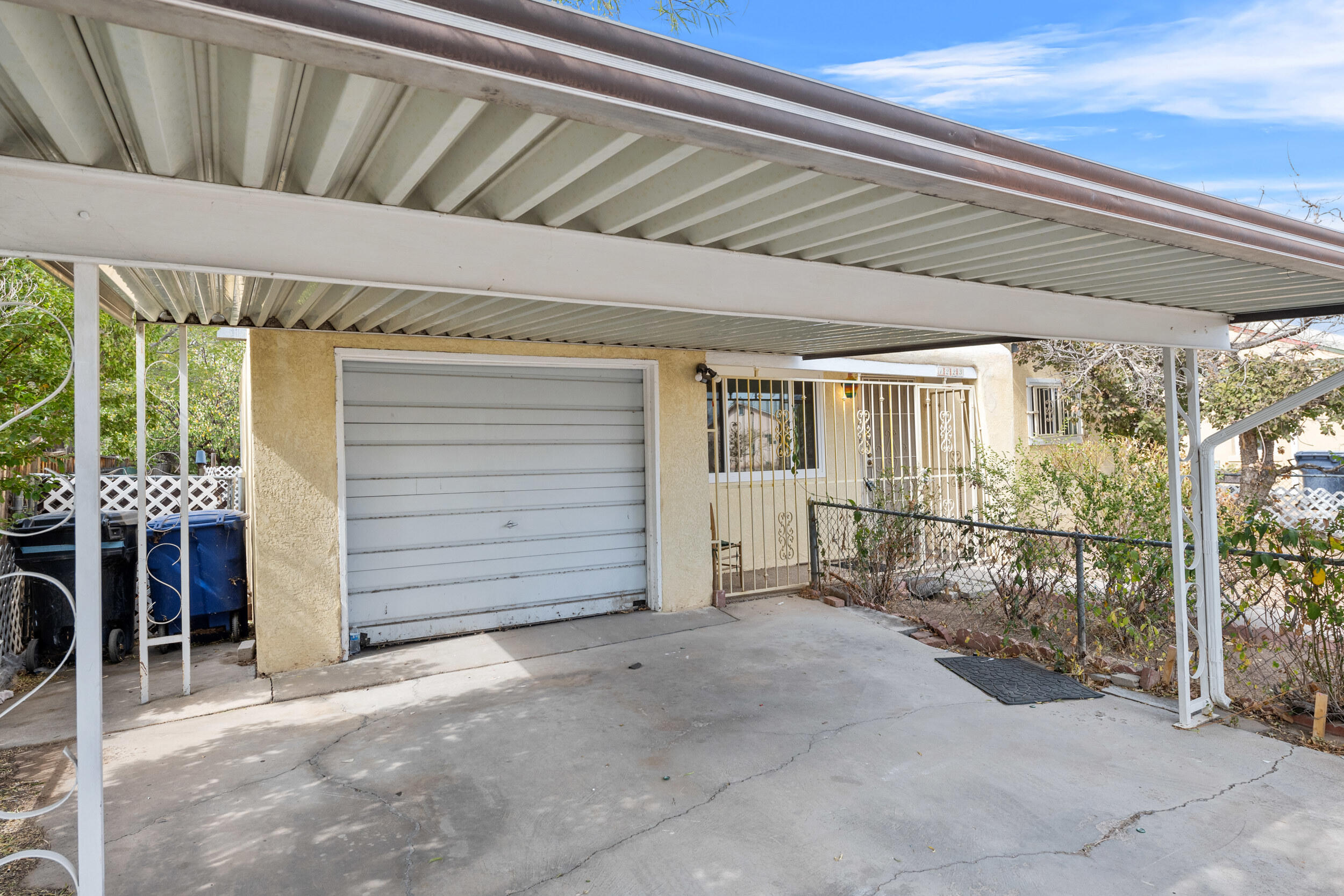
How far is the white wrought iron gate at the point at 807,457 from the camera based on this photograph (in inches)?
332

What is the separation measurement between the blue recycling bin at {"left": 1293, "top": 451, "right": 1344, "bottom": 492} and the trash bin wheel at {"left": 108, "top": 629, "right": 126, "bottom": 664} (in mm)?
14354

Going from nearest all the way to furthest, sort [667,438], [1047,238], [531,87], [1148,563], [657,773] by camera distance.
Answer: [531,87] < [1047,238] < [657,773] < [1148,563] < [667,438]

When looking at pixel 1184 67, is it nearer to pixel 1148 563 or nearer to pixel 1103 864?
pixel 1148 563

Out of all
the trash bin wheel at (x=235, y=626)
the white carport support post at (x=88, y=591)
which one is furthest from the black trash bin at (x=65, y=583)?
the white carport support post at (x=88, y=591)

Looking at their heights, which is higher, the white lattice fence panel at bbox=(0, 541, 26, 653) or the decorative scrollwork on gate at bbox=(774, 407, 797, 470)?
the decorative scrollwork on gate at bbox=(774, 407, 797, 470)

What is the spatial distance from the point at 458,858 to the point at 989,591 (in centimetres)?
581

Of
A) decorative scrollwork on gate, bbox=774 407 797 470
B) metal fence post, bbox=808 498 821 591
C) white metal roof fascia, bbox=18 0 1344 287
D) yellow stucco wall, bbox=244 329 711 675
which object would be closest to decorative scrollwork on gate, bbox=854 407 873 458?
decorative scrollwork on gate, bbox=774 407 797 470

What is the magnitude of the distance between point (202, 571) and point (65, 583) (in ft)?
3.25

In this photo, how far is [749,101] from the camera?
1.76 m

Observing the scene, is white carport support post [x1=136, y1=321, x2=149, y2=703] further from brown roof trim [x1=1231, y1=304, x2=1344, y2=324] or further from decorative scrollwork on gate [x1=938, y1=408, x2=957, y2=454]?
decorative scrollwork on gate [x1=938, y1=408, x2=957, y2=454]

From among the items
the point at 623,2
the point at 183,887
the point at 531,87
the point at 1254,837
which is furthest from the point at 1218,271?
the point at 183,887

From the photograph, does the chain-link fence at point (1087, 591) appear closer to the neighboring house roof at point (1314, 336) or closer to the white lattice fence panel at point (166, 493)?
the neighboring house roof at point (1314, 336)

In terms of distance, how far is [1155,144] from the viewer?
75.2 feet

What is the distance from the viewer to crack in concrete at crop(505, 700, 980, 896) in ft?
9.96
